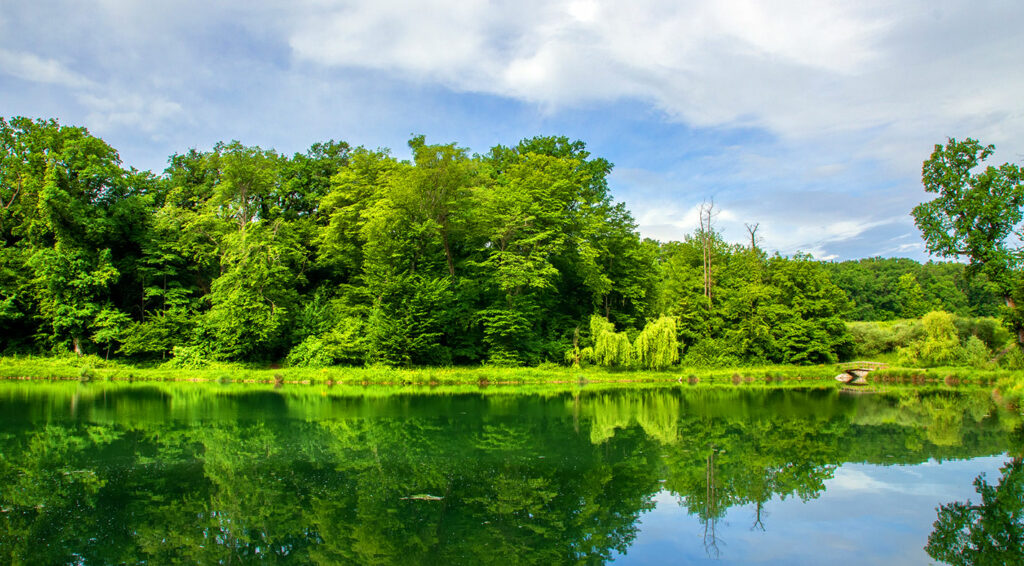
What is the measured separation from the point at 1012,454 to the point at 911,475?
3304mm

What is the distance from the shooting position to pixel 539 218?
33.2 m

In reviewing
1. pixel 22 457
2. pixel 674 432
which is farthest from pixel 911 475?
pixel 22 457

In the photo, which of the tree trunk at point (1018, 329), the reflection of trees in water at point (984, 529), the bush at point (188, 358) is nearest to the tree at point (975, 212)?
the tree trunk at point (1018, 329)

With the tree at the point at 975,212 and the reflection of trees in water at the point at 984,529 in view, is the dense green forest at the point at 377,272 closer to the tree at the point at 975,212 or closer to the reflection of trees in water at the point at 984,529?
the tree at the point at 975,212

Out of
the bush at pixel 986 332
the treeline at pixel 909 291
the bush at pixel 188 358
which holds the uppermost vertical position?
the treeline at pixel 909 291

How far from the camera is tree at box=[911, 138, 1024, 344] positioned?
30062mm

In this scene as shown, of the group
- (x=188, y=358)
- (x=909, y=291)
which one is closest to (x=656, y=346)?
(x=188, y=358)

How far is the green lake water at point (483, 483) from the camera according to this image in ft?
20.1

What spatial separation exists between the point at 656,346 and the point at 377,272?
16268 mm

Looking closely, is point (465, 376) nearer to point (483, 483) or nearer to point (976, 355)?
point (483, 483)

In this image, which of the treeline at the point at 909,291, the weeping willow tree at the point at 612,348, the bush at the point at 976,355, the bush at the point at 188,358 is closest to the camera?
the bush at the point at 976,355

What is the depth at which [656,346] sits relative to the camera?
29.0 m

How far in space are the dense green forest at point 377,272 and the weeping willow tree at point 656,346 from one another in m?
0.11

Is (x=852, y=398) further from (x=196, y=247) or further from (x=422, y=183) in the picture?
(x=196, y=247)
